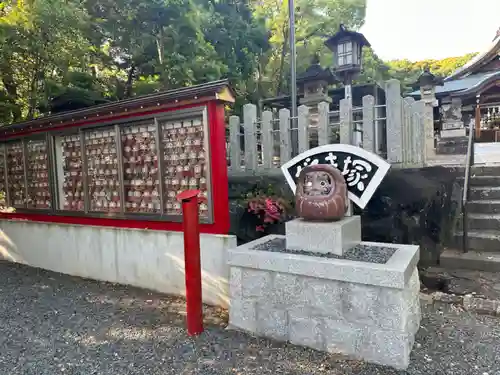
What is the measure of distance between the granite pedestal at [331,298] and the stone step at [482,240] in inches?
86.2

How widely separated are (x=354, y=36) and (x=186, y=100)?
4590 millimetres

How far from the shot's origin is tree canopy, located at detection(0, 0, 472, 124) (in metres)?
6.24

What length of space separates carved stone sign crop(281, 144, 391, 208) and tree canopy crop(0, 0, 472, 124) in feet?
14.9

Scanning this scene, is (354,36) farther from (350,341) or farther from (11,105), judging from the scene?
(11,105)

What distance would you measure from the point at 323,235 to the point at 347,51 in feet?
17.6

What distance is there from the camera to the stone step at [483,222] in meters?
5.27

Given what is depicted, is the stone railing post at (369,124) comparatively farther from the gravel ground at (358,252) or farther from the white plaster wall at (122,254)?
the white plaster wall at (122,254)

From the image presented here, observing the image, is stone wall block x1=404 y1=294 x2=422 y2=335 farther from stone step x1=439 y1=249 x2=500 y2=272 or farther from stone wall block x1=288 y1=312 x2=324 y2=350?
stone step x1=439 y1=249 x2=500 y2=272

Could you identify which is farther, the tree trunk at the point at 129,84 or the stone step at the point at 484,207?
Result: the tree trunk at the point at 129,84

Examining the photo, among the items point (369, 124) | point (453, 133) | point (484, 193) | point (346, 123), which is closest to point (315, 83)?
point (346, 123)

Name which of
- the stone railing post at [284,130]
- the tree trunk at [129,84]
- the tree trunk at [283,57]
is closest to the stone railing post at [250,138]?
the stone railing post at [284,130]

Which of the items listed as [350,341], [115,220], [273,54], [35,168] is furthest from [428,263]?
[273,54]

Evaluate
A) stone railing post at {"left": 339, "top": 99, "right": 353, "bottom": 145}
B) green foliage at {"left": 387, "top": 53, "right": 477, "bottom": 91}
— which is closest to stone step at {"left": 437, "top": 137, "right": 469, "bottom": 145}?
stone railing post at {"left": 339, "top": 99, "right": 353, "bottom": 145}

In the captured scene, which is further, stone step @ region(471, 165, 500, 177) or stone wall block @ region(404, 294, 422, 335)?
stone step @ region(471, 165, 500, 177)
